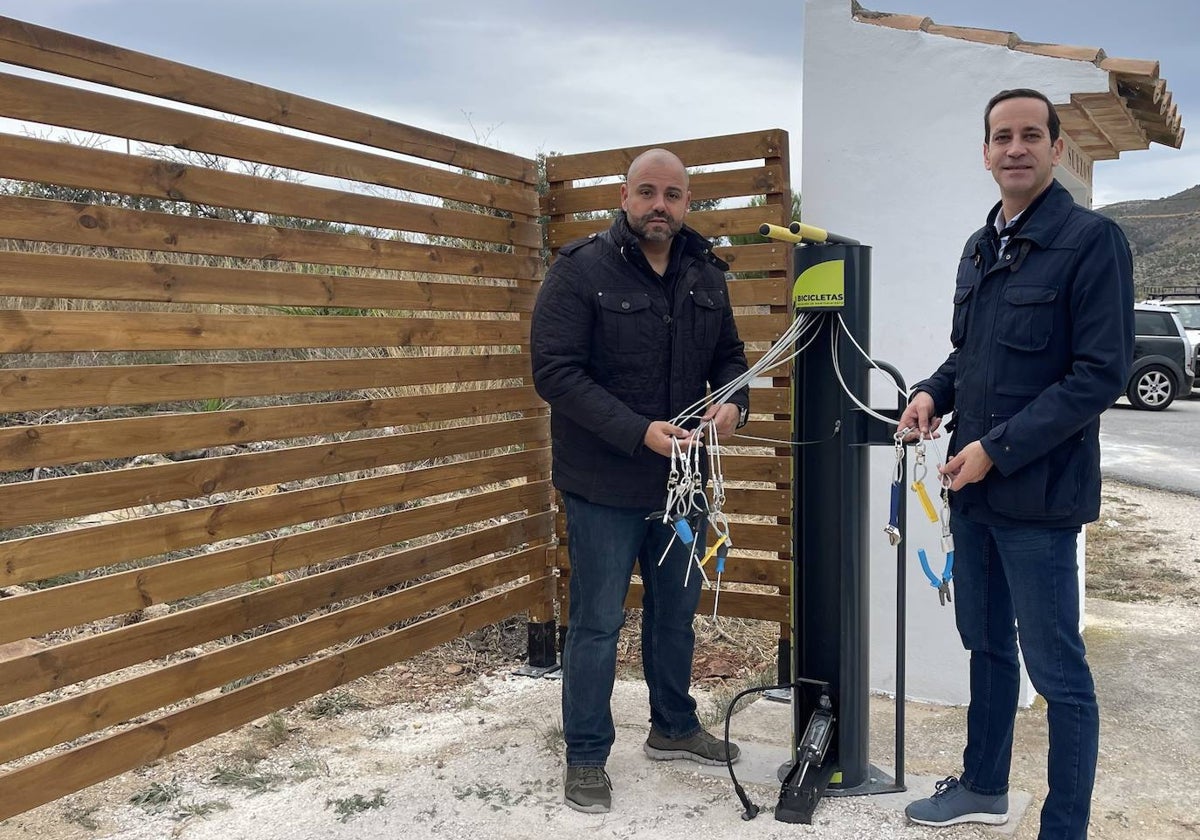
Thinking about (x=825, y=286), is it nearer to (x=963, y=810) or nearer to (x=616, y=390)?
(x=616, y=390)

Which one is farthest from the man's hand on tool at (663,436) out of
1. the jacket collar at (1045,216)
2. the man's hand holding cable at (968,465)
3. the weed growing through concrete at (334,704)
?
the weed growing through concrete at (334,704)

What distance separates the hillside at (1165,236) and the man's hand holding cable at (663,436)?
41.2 metres

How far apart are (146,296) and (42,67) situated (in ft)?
2.13

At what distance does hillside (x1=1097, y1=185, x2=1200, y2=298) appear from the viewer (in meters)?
42.1

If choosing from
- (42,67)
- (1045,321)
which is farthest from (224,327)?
(1045,321)

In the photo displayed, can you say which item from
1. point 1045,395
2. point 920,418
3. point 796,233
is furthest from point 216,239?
point 1045,395

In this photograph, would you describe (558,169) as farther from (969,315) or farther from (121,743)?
(121,743)

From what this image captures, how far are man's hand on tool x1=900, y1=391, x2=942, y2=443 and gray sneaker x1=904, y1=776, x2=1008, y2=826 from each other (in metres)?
1.08

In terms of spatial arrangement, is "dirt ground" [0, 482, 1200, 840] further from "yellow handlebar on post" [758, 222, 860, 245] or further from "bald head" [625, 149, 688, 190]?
"bald head" [625, 149, 688, 190]

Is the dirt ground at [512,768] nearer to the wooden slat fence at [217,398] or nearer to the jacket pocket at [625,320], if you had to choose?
the wooden slat fence at [217,398]

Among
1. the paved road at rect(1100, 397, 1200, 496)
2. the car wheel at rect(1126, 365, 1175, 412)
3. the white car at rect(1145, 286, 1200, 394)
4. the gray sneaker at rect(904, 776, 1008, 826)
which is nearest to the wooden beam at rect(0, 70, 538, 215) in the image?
the gray sneaker at rect(904, 776, 1008, 826)

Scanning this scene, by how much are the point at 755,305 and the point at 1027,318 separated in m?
1.53

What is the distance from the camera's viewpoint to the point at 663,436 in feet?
9.36

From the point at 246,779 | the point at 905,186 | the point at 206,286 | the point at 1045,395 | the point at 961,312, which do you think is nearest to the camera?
the point at 1045,395
